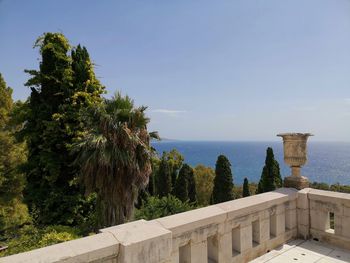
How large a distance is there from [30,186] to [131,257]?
36.3 ft

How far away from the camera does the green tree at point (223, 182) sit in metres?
21.5

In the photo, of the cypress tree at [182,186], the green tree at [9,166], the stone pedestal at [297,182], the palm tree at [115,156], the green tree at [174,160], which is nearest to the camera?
the stone pedestal at [297,182]

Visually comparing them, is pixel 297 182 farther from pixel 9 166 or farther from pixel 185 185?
pixel 185 185

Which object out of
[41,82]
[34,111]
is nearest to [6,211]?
[34,111]

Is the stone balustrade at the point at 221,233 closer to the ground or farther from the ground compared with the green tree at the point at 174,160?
farther from the ground

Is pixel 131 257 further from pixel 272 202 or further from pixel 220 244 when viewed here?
pixel 272 202

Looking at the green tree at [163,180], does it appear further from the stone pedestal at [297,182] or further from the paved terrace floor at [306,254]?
the paved terrace floor at [306,254]

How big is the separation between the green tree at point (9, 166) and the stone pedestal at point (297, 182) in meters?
13.1

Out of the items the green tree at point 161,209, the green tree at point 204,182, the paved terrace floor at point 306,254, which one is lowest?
the green tree at point 204,182

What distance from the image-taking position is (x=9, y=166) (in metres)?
13.9

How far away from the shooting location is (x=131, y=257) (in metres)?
2.40

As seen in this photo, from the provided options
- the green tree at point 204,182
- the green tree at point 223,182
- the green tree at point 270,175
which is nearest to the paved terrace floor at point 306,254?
the green tree at point 223,182

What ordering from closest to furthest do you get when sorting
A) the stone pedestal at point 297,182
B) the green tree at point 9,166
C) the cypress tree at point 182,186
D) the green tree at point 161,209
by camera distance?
the stone pedestal at point 297,182
the green tree at point 161,209
the green tree at point 9,166
the cypress tree at point 182,186

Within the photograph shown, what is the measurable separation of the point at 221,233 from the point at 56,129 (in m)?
9.77
